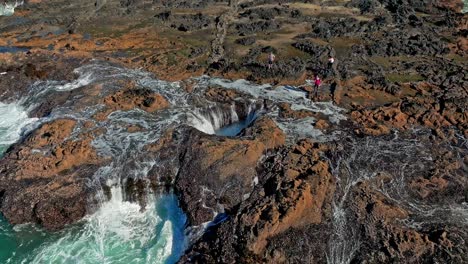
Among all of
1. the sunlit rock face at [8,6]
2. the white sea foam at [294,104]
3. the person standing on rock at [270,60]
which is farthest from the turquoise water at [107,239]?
the sunlit rock face at [8,6]

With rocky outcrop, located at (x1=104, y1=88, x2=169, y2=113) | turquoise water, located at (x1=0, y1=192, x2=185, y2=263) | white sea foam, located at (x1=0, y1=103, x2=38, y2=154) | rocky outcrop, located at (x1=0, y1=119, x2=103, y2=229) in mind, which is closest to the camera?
turquoise water, located at (x1=0, y1=192, x2=185, y2=263)

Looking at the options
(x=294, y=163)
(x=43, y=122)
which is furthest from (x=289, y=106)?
(x=43, y=122)

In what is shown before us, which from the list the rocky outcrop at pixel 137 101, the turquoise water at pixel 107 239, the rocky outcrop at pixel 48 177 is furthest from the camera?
the rocky outcrop at pixel 137 101

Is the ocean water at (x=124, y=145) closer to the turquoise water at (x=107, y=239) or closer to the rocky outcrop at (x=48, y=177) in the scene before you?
the turquoise water at (x=107, y=239)

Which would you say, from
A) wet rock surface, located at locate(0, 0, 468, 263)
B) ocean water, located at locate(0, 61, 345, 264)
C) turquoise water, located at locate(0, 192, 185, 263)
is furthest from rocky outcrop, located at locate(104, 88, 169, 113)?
turquoise water, located at locate(0, 192, 185, 263)

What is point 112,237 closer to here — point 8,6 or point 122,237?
point 122,237

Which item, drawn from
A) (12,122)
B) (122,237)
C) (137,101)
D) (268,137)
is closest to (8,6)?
(12,122)

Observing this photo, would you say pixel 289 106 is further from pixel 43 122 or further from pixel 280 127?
pixel 43 122

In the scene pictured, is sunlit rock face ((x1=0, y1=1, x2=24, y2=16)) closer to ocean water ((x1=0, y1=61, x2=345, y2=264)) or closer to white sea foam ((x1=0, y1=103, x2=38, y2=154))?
ocean water ((x1=0, y1=61, x2=345, y2=264))
